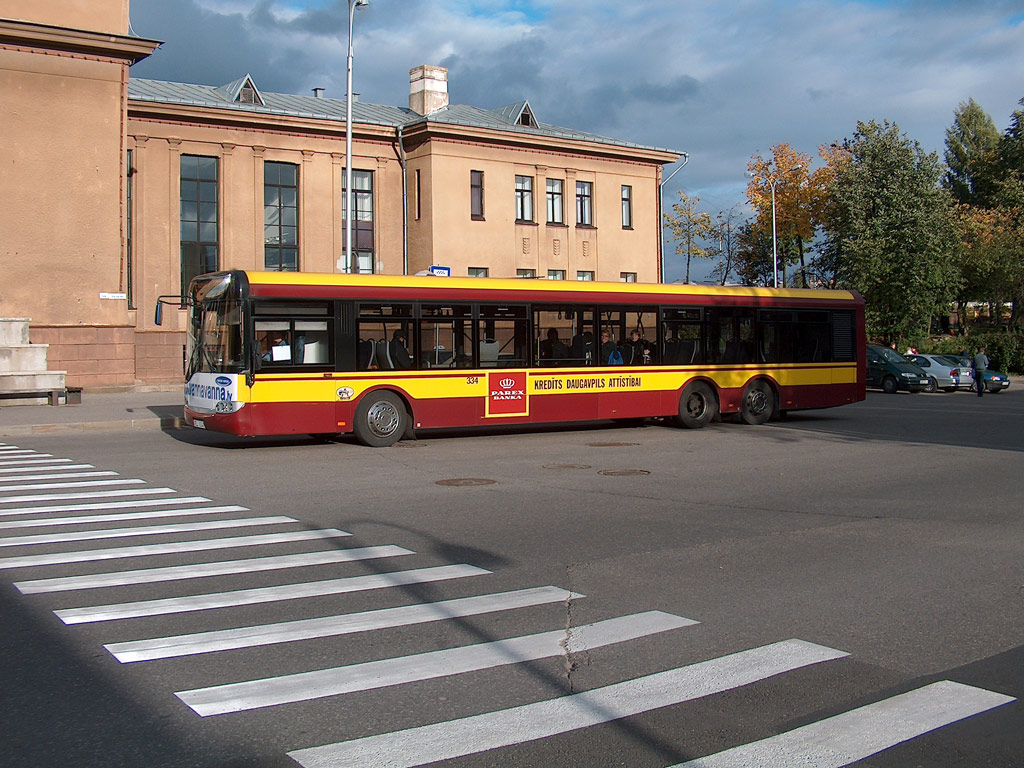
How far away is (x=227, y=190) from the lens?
39125 millimetres

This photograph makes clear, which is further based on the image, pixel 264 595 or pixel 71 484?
pixel 71 484

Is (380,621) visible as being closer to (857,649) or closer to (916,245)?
(857,649)

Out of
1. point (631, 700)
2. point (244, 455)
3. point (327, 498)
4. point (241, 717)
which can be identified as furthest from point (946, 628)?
point (244, 455)

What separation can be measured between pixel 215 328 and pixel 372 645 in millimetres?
12528

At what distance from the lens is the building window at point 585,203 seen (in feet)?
149

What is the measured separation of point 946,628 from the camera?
235 inches

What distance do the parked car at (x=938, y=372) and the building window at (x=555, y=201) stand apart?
52.1ft

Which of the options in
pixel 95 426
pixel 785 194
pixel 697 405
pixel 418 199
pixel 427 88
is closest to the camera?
pixel 95 426

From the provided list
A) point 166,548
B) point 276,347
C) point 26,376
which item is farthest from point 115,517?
point 26,376

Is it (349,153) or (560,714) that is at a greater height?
(349,153)

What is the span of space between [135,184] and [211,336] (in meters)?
22.9

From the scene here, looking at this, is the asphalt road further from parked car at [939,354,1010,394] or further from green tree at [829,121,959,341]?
green tree at [829,121,959,341]

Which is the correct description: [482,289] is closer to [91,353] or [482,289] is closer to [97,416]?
[97,416]

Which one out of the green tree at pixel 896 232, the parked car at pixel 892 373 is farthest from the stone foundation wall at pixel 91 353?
the green tree at pixel 896 232
